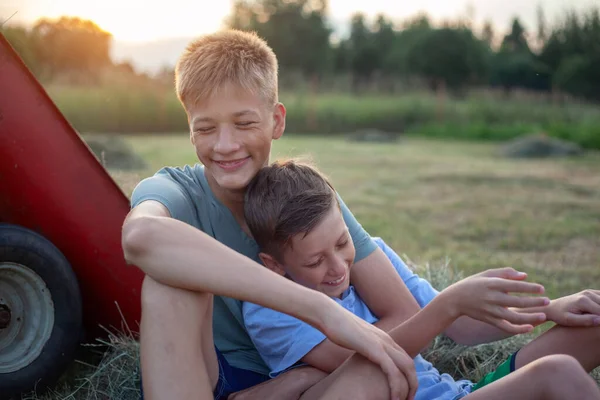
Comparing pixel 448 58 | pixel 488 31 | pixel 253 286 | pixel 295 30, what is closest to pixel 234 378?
pixel 253 286

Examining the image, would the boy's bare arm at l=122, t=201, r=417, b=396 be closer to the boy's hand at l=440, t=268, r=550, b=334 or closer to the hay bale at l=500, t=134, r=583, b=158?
the boy's hand at l=440, t=268, r=550, b=334

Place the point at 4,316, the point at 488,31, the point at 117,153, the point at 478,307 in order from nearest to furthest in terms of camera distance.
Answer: the point at 478,307 → the point at 4,316 → the point at 117,153 → the point at 488,31

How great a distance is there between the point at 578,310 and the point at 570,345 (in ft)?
0.34

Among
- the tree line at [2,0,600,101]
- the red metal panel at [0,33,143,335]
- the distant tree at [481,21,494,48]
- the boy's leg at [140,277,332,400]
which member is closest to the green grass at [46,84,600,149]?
the tree line at [2,0,600,101]

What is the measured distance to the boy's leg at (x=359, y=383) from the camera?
5.52 ft

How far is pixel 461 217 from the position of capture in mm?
6309

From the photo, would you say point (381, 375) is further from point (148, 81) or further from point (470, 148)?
point (148, 81)

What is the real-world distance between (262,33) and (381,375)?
909 inches

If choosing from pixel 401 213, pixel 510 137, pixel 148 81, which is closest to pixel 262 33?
pixel 148 81

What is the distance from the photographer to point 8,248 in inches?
90.3

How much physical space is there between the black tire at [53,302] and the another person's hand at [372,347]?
1.10m

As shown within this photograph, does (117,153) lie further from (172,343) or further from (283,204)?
(172,343)

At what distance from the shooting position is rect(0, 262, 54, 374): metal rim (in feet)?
7.75

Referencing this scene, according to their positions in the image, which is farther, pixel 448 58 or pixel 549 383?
pixel 448 58
